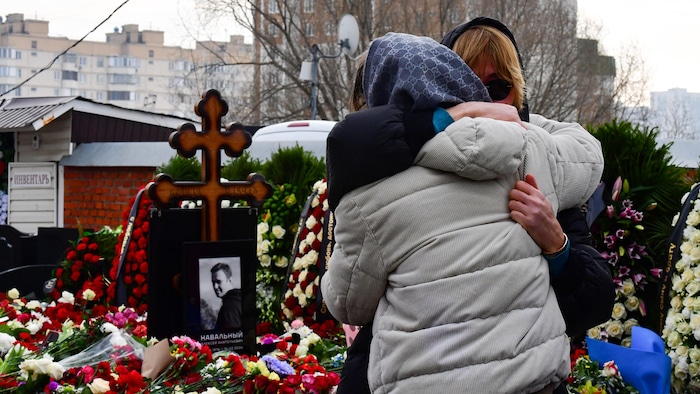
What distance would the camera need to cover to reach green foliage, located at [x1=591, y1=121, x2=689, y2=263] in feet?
16.9

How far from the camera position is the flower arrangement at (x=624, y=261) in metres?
5.07

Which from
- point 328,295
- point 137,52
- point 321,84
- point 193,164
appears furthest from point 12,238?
point 137,52

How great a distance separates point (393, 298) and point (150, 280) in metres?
2.69

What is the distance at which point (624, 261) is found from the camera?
202 inches

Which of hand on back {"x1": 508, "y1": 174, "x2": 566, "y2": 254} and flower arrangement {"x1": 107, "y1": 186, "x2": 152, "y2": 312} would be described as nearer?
hand on back {"x1": 508, "y1": 174, "x2": 566, "y2": 254}

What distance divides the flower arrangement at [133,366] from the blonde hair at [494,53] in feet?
5.45

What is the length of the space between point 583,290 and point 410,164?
1.82 ft

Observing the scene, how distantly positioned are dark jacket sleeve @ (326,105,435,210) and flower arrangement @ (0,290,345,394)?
1599mm

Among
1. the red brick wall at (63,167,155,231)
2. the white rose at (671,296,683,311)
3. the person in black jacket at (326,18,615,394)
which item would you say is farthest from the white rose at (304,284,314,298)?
the red brick wall at (63,167,155,231)

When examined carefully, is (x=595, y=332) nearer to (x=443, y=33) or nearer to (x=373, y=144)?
(x=373, y=144)

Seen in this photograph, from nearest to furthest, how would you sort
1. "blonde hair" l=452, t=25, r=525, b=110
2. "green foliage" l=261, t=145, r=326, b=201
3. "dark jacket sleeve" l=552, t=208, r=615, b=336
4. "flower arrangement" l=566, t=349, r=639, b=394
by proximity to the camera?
"dark jacket sleeve" l=552, t=208, r=615, b=336, "blonde hair" l=452, t=25, r=525, b=110, "flower arrangement" l=566, t=349, r=639, b=394, "green foliage" l=261, t=145, r=326, b=201

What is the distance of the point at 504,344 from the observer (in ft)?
6.64

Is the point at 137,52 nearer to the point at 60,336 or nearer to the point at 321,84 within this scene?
the point at 321,84

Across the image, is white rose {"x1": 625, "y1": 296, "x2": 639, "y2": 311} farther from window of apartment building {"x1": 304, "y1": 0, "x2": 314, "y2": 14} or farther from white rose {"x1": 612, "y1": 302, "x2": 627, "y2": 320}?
window of apartment building {"x1": 304, "y1": 0, "x2": 314, "y2": 14}
